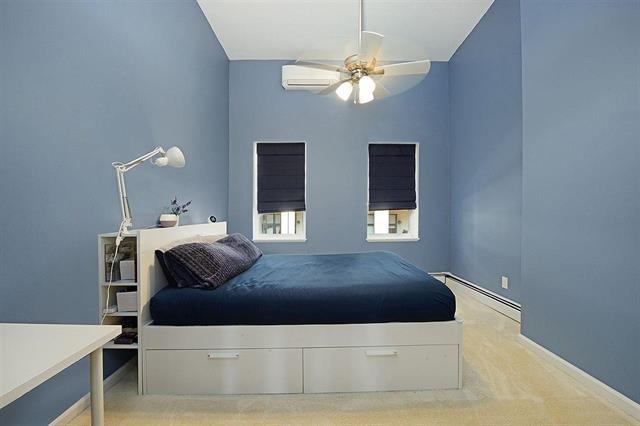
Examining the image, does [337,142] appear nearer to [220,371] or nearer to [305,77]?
[305,77]

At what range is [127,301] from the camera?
1797mm

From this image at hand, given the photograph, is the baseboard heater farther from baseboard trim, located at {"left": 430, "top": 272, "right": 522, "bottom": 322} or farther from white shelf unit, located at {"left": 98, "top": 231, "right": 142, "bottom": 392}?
white shelf unit, located at {"left": 98, "top": 231, "right": 142, "bottom": 392}

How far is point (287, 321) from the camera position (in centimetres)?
180

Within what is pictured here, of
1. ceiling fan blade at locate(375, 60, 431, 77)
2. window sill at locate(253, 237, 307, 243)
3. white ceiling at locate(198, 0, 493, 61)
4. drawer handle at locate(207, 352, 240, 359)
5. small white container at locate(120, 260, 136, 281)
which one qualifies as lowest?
drawer handle at locate(207, 352, 240, 359)

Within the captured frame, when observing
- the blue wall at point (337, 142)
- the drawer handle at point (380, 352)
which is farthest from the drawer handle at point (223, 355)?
the blue wall at point (337, 142)

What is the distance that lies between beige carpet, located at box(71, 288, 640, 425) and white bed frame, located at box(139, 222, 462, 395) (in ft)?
0.19

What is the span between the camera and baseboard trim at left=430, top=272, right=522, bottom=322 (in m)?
2.98

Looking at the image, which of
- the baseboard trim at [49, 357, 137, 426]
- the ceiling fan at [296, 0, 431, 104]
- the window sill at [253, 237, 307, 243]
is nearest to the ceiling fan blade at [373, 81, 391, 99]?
the ceiling fan at [296, 0, 431, 104]

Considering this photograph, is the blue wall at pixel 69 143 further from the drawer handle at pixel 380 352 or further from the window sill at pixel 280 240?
the window sill at pixel 280 240

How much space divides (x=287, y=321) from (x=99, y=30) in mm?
1961

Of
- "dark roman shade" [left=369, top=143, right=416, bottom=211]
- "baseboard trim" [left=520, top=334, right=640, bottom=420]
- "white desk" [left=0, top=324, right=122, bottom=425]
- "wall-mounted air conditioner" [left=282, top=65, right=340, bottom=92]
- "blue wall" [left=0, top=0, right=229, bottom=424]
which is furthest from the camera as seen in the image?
"dark roman shade" [left=369, top=143, right=416, bottom=211]

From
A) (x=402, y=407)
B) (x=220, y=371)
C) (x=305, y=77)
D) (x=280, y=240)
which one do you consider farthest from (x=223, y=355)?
(x=305, y=77)

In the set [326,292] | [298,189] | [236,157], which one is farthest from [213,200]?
[326,292]

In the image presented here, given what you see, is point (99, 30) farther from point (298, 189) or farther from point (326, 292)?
point (298, 189)
